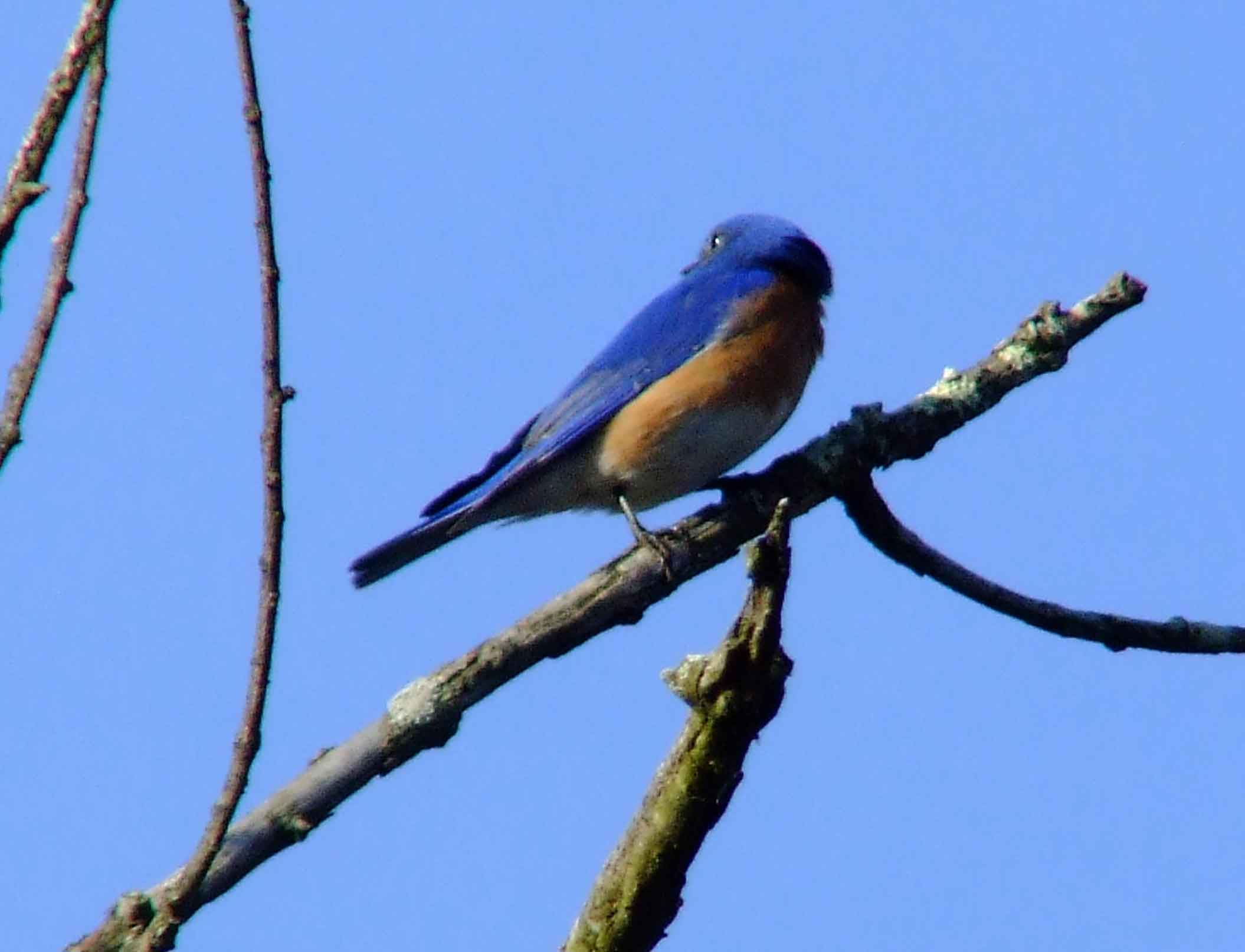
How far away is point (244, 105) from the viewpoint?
3213 mm

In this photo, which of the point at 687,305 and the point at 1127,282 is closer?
the point at 1127,282

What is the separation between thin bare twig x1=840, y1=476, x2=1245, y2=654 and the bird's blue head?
2315 mm

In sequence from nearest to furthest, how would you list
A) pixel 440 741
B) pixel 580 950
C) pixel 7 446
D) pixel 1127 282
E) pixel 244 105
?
pixel 7 446
pixel 244 105
pixel 580 950
pixel 440 741
pixel 1127 282

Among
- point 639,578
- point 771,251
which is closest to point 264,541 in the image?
point 639,578

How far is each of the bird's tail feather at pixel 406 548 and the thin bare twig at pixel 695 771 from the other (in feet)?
11.3

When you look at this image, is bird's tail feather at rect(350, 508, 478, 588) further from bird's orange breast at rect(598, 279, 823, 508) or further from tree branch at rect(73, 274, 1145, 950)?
tree branch at rect(73, 274, 1145, 950)

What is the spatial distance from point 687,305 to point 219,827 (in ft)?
17.2

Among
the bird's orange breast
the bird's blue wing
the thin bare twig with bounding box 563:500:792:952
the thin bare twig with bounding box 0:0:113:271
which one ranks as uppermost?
the bird's blue wing

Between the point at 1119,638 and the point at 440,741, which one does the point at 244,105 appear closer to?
the point at 440,741

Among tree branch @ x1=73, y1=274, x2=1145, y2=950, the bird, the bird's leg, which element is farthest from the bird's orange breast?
the bird's leg

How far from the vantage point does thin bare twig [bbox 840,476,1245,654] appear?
5.59 metres

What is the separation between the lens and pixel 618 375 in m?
7.95

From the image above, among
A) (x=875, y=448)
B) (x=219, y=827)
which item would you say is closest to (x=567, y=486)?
(x=875, y=448)

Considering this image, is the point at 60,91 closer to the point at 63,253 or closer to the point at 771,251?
the point at 63,253
